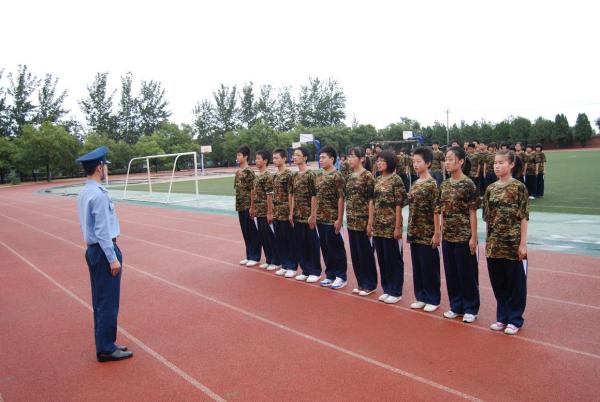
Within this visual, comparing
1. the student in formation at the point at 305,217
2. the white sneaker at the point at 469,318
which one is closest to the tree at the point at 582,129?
the student in formation at the point at 305,217

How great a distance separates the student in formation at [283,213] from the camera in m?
6.40

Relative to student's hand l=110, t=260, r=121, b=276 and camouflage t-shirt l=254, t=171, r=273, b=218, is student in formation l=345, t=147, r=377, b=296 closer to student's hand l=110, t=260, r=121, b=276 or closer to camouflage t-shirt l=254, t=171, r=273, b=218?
camouflage t-shirt l=254, t=171, r=273, b=218

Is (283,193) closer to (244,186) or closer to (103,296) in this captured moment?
(244,186)

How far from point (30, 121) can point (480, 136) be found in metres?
47.6

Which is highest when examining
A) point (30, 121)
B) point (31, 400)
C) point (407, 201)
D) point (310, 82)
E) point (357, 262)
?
point (310, 82)

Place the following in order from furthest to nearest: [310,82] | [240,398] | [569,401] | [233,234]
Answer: [310,82]
[233,234]
[240,398]
[569,401]

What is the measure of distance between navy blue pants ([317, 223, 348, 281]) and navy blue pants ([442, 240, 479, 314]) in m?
1.49

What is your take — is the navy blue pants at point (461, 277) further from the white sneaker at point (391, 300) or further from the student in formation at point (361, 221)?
the student in formation at point (361, 221)

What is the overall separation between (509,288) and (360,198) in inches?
72.3

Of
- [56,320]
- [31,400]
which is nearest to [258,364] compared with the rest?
[31,400]

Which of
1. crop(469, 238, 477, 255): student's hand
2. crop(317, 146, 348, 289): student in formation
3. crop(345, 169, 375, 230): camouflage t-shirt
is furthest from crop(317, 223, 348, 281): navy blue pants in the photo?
crop(469, 238, 477, 255): student's hand

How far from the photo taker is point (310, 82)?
240ft

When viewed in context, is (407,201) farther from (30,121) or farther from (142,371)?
(30,121)

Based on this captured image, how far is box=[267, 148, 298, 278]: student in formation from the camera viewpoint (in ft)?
21.0
